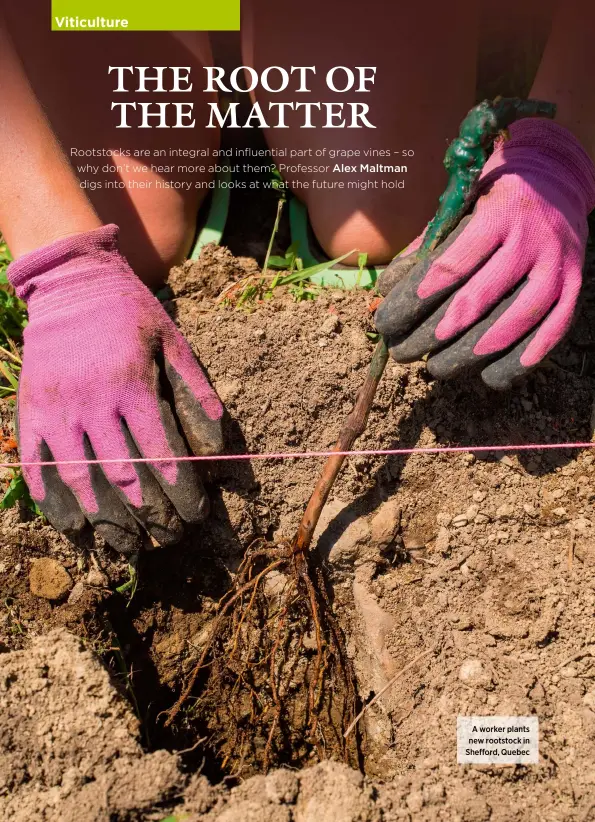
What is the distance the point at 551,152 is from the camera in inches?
54.1

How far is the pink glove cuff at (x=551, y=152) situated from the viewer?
1.37m

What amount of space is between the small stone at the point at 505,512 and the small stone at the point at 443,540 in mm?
116

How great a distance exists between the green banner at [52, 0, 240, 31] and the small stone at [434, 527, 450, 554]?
1.22 m

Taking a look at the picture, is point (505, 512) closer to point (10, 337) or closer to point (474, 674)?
point (474, 674)

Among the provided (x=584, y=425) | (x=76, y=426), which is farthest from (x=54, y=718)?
(x=584, y=425)

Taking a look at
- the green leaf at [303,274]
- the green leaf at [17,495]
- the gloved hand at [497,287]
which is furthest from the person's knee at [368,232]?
A: the green leaf at [17,495]

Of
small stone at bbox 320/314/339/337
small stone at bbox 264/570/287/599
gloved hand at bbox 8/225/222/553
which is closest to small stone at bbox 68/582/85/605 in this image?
gloved hand at bbox 8/225/222/553

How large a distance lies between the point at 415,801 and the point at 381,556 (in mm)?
496

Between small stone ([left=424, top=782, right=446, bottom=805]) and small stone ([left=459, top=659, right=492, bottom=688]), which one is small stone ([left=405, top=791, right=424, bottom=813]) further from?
small stone ([left=459, top=659, right=492, bottom=688])

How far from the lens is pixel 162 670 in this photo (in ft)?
4.97

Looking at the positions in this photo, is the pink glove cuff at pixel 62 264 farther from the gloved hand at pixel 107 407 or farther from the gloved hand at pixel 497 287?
the gloved hand at pixel 497 287

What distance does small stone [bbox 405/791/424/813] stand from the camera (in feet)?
3.68
